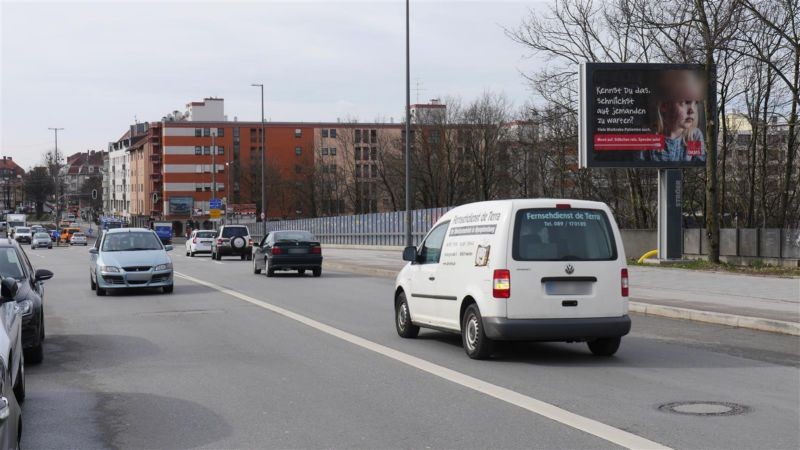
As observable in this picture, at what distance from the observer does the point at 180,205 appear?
134500 mm

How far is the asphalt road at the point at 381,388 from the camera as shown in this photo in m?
7.16

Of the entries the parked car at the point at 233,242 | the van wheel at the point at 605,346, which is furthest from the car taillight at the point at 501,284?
the parked car at the point at 233,242

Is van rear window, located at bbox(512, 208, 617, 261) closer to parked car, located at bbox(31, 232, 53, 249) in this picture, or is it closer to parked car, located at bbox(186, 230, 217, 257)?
parked car, located at bbox(186, 230, 217, 257)

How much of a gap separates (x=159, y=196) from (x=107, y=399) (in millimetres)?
135134

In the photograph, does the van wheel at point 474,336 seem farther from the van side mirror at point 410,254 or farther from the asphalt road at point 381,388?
the van side mirror at point 410,254

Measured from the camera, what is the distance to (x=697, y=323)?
15.7 metres

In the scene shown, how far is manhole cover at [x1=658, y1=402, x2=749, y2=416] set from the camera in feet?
26.0

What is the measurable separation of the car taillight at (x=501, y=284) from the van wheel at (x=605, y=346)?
1644 mm

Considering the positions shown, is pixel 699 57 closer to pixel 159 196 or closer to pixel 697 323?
pixel 697 323

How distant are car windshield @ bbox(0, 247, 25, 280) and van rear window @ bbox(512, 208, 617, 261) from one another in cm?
624

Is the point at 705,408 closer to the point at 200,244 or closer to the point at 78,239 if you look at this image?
the point at 200,244

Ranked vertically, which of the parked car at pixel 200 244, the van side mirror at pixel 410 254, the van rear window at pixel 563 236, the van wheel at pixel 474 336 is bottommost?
the parked car at pixel 200 244

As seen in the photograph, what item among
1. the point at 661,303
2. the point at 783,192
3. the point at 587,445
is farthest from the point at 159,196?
the point at 587,445

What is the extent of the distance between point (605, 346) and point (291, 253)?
19.4 metres
